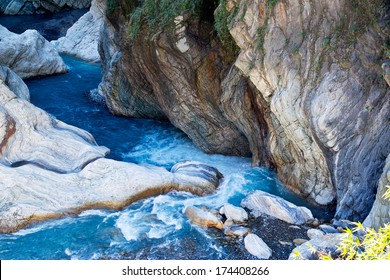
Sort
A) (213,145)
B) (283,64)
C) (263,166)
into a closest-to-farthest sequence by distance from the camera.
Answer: (283,64) < (263,166) < (213,145)

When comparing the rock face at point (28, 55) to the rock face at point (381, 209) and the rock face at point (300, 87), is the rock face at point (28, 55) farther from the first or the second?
the rock face at point (381, 209)

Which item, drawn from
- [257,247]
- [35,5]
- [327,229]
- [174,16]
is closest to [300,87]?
[327,229]

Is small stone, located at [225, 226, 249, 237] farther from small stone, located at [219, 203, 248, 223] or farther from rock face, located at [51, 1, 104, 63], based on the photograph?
rock face, located at [51, 1, 104, 63]

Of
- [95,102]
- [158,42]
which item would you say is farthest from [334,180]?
[95,102]

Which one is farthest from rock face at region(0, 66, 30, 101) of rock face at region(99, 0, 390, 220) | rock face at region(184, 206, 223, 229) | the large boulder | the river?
rock face at region(184, 206, 223, 229)

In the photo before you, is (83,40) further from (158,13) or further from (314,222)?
(314,222)

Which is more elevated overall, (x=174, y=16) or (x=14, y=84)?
(x=174, y=16)

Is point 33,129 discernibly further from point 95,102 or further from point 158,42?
point 95,102

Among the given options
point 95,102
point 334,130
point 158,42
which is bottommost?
point 95,102
